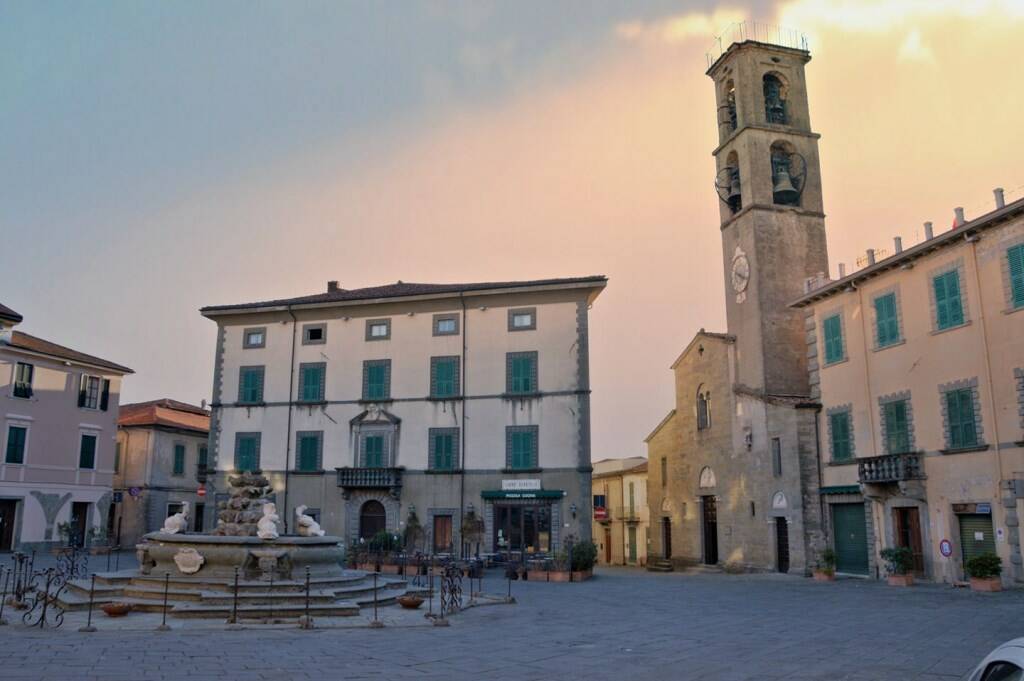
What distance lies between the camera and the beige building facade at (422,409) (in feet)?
118

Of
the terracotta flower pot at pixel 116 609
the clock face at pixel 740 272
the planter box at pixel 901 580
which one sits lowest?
the planter box at pixel 901 580

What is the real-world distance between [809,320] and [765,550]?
9.28 metres

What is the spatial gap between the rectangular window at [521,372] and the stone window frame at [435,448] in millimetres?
3219

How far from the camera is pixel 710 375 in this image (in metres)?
38.4

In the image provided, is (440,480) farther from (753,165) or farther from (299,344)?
(753,165)

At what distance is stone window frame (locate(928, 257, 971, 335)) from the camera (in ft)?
80.9

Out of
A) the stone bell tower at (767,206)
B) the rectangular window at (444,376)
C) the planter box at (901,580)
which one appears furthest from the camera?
the rectangular window at (444,376)

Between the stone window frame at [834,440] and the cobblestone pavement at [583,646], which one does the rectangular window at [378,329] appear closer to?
the stone window frame at [834,440]

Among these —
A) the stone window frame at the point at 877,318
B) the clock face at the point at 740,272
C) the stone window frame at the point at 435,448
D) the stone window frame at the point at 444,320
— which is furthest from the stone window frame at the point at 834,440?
the stone window frame at the point at 444,320

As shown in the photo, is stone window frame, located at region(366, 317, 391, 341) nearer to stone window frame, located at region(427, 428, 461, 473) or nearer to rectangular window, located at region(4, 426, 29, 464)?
stone window frame, located at region(427, 428, 461, 473)

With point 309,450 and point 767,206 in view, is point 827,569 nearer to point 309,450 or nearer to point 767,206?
point 767,206

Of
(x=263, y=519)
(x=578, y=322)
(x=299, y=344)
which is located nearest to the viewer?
(x=263, y=519)

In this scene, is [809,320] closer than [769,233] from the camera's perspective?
Yes

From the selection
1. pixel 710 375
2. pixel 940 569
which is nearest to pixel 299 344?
pixel 710 375
